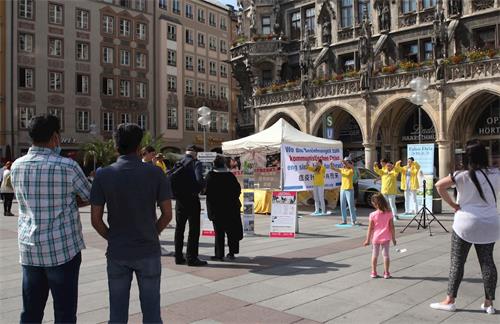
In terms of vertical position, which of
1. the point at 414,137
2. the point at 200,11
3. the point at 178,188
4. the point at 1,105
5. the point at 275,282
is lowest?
the point at 275,282

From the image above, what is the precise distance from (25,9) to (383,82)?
3021cm

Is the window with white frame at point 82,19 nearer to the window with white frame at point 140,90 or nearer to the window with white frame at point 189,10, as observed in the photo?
the window with white frame at point 140,90

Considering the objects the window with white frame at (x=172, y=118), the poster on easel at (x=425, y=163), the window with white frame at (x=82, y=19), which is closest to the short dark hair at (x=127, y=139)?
the poster on easel at (x=425, y=163)

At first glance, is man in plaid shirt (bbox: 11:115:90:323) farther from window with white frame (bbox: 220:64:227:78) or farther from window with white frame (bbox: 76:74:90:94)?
window with white frame (bbox: 220:64:227:78)

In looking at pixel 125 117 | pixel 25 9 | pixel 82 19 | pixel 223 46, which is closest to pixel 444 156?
pixel 125 117

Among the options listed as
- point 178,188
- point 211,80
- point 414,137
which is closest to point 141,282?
point 178,188

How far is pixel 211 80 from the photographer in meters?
56.7

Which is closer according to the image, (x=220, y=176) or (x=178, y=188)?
(x=178, y=188)

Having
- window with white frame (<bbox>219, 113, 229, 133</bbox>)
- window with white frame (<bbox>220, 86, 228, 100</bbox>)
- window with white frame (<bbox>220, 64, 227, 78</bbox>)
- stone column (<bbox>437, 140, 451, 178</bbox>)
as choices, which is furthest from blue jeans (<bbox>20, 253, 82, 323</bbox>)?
window with white frame (<bbox>220, 64, 227, 78</bbox>)

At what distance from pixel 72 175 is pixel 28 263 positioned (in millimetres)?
728

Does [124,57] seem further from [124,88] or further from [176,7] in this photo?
[176,7]

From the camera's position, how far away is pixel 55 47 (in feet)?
141

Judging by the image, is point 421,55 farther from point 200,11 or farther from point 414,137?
point 200,11

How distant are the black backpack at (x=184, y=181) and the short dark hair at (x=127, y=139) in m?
4.16
